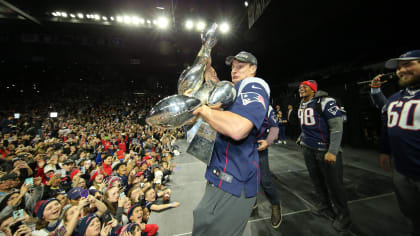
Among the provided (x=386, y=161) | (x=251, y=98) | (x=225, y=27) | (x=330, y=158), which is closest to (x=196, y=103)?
(x=251, y=98)

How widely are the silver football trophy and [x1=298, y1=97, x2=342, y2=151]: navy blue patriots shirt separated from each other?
1.61m

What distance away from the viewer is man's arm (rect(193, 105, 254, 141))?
0.80 m

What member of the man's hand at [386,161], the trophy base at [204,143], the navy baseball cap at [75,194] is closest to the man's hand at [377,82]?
the man's hand at [386,161]

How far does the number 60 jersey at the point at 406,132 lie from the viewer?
130 cm

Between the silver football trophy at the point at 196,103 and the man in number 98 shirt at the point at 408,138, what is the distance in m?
1.61

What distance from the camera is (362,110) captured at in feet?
24.5

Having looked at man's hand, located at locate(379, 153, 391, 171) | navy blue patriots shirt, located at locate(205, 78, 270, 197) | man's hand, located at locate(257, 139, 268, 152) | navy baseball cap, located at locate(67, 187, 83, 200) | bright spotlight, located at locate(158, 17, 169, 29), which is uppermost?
bright spotlight, located at locate(158, 17, 169, 29)

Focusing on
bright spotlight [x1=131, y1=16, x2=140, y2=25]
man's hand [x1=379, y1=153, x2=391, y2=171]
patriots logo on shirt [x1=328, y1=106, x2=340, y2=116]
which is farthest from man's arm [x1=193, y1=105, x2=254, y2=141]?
bright spotlight [x1=131, y1=16, x2=140, y2=25]

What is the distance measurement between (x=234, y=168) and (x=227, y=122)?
1.14 ft

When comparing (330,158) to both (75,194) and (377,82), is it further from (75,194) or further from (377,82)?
(75,194)

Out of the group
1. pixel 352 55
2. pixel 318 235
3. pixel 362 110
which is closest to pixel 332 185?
pixel 318 235

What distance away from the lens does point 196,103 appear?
2.72 feet

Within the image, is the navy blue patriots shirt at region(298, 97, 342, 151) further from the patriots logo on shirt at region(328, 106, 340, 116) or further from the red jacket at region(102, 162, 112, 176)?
the red jacket at region(102, 162, 112, 176)

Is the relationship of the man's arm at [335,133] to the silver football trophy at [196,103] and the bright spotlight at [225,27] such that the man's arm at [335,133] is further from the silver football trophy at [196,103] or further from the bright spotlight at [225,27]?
the bright spotlight at [225,27]
